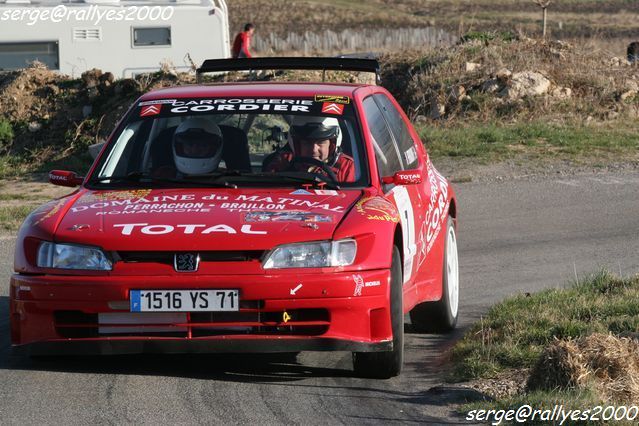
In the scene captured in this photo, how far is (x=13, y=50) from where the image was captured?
21.3 metres

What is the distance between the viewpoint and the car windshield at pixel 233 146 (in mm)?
7266

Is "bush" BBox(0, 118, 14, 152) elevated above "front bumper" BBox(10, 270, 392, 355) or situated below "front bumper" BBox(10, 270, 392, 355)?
below

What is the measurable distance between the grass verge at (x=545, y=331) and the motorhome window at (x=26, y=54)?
14390 millimetres

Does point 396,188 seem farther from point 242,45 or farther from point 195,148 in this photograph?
point 242,45

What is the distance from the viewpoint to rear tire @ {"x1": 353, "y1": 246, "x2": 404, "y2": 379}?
6.42 m

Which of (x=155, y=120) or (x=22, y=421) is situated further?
(x=155, y=120)

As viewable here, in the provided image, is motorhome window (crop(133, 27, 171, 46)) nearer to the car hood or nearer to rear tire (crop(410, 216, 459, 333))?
rear tire (crop(410, 216, 459, 333))

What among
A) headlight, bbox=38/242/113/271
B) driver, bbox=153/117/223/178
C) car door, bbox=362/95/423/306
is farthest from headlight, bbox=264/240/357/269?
driver, bbox=153/117/223/178

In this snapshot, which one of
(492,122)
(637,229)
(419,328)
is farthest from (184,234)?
(492,122)

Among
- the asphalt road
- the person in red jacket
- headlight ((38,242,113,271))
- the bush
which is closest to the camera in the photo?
the asphalt road

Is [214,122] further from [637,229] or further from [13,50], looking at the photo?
[13,50]

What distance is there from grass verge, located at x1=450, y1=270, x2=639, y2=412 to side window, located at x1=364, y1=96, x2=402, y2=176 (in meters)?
1.09

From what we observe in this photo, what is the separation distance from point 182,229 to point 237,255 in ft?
1.06

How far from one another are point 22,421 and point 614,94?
1615 centimetres
